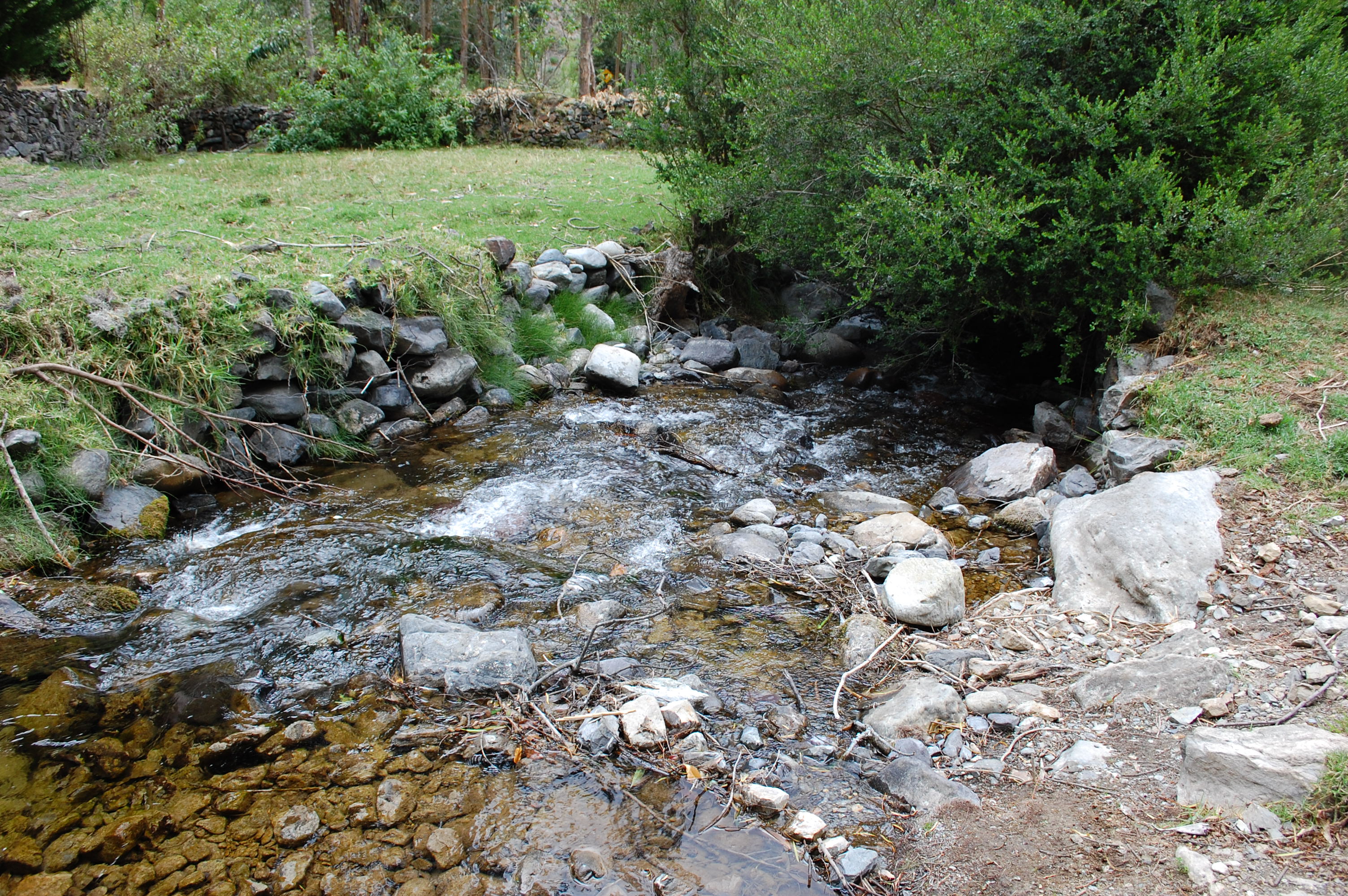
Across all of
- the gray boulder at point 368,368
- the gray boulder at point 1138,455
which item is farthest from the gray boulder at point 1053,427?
the gray boulder at point 368,368

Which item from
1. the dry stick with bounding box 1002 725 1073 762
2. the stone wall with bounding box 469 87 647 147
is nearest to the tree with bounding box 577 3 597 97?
the stone wall with bounding box 469 87 647 147

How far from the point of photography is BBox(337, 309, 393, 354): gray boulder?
248 inches

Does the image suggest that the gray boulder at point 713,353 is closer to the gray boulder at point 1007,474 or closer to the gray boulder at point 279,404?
the gray boulder at point 1007,474

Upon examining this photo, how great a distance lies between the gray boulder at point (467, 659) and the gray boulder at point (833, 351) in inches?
229

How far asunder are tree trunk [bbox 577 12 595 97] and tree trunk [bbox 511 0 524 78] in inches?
61.3

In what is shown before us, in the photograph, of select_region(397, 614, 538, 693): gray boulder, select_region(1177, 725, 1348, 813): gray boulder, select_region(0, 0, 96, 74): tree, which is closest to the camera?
select_region(1177, 725, 1348, 813): gray boulder

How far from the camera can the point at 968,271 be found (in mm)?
6273

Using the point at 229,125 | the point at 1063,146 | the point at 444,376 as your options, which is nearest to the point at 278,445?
the point at 444,376

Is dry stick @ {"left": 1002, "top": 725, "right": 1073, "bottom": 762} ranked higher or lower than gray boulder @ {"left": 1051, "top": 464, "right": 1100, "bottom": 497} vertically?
lower

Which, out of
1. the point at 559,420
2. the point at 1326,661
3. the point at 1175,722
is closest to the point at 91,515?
the point at 559,420

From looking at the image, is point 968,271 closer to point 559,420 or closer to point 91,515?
point 559,420

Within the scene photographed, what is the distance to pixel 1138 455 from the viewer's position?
4.83 meters

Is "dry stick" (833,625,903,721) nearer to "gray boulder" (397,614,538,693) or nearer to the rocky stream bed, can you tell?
the rocky stream bed

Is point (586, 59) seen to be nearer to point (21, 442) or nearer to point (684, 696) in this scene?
point (21, 442)
